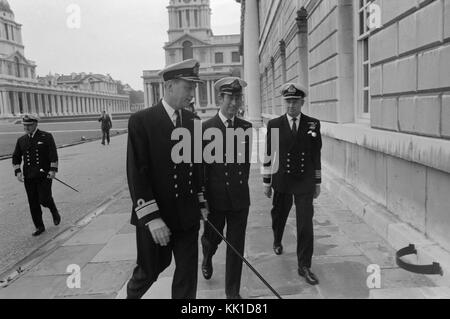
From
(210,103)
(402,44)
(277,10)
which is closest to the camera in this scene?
(402,44)

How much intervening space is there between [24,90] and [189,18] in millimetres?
44899

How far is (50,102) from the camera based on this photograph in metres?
111

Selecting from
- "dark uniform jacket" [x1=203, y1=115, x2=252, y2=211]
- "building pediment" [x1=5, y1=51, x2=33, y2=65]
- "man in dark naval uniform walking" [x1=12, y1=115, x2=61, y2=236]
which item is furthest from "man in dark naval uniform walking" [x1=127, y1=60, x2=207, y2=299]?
"building pediment" [x1=5, y1=51, x2=33, y2=65]

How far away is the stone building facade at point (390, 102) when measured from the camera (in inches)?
170

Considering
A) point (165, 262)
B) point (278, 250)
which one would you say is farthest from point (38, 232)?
point (165, 262)

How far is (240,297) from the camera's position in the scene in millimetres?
3947

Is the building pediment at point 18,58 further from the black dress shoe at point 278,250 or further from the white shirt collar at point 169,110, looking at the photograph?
the white shirt collar at point 169,110

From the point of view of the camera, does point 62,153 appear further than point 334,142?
Yes

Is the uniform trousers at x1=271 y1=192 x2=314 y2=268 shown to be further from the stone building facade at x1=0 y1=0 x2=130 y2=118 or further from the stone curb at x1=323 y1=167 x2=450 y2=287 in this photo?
the stone building facade at x1=0 y1=0 x2=130 y2=118

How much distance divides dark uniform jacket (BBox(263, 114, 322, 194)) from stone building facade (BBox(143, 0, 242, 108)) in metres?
107

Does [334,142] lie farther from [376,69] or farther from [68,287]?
[68,287]
